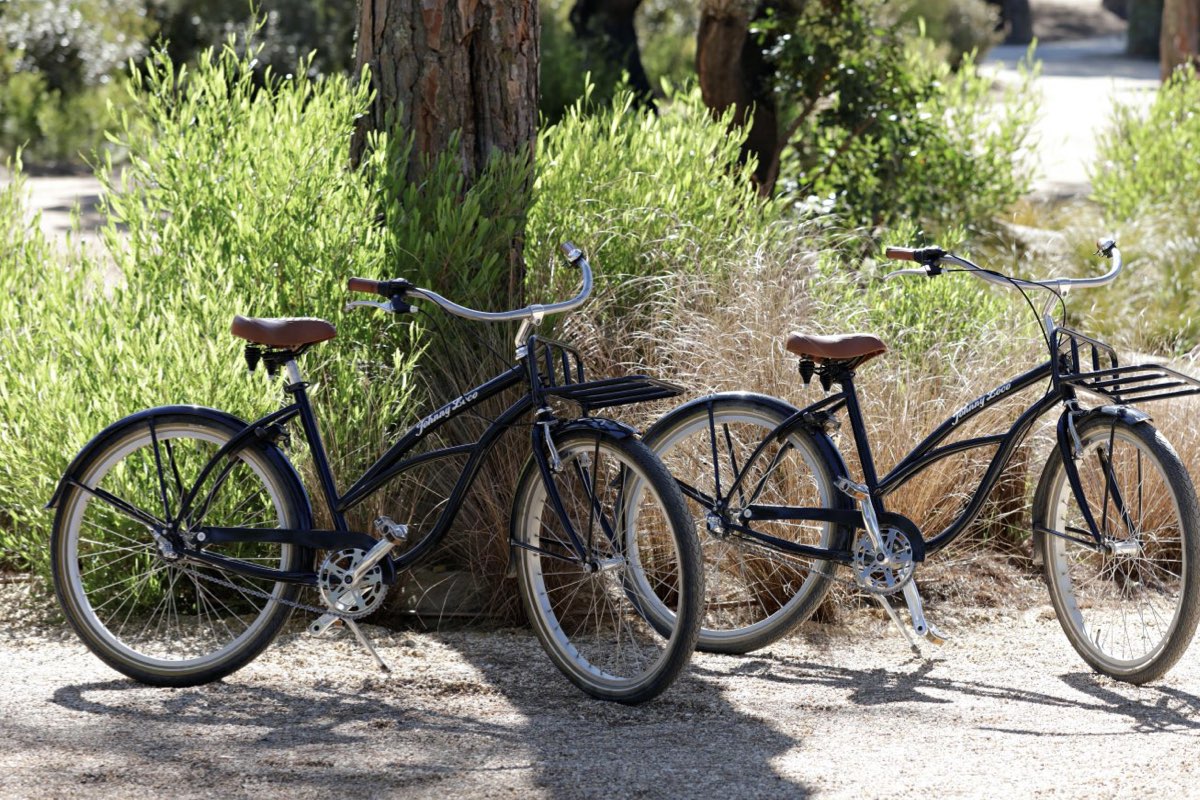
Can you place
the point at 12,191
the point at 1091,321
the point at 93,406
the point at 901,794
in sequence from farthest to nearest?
the point at 1091,321
the point at 12,191
the point at 93,406
the point at 901,794

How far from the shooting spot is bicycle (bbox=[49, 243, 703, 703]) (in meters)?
3.94

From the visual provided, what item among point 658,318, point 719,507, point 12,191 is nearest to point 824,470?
point 719,507

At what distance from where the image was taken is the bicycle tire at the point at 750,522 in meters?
4.35

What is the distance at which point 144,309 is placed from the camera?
16.5 ft

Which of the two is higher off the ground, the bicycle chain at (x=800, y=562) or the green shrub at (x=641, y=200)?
the green shrub at (x=641, y=200)

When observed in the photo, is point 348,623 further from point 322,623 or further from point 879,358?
point 879,358

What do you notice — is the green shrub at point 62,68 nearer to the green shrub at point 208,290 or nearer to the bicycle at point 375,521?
the green shrub at point 208,290

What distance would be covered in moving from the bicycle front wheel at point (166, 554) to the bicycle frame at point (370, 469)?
0.04 metres

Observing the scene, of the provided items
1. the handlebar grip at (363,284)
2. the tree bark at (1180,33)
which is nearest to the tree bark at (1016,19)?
the tree bark at (1180,33)

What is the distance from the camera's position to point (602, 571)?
157 inches

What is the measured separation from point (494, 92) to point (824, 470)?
2.04 metres

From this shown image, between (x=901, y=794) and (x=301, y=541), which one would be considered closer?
(x=901, y=794)

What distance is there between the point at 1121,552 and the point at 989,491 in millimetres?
454

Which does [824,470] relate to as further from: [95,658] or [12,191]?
[12,191]
